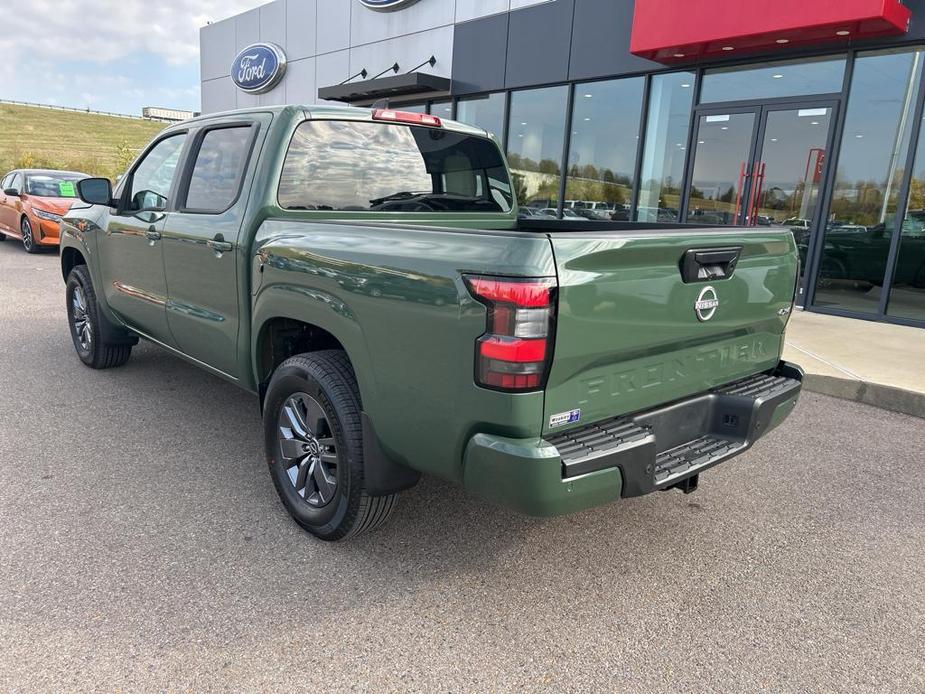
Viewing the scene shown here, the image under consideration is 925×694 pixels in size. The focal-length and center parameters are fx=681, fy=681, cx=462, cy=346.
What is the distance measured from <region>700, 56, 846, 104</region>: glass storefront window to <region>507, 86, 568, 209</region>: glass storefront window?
264cm

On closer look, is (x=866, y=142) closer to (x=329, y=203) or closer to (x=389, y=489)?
(x=329, y=203)

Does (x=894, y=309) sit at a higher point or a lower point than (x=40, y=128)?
lower

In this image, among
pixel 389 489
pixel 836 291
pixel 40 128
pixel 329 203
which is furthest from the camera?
pixel 40 128

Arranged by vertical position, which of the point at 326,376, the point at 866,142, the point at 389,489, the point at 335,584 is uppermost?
the point at 866,142

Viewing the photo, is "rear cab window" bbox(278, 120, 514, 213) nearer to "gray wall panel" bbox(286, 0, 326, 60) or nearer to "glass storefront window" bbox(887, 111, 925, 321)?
"glass storefront window" bbox(887, 111, 925, 321)

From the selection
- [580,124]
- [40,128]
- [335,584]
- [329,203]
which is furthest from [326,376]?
[40,128]

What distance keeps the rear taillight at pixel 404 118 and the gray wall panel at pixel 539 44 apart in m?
7.98

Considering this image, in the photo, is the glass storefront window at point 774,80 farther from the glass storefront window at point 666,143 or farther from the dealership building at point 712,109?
the glass storefront window at point 666,143

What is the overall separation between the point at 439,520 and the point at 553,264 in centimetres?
161

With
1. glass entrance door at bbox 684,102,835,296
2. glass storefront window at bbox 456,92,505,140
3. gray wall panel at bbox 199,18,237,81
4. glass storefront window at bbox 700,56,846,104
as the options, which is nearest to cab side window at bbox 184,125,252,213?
glass entrance door at bbox 684,102,835,296

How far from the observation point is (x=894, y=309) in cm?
841

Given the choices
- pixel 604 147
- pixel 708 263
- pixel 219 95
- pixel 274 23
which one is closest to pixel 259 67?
pixel 274 23

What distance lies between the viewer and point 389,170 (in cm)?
369

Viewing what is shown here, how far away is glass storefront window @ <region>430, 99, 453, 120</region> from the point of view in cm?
1359
